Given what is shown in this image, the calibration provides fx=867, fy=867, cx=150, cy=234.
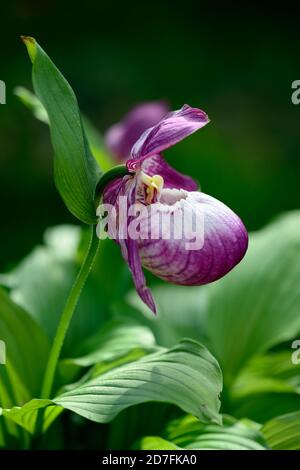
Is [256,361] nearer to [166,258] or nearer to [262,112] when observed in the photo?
[166,258]

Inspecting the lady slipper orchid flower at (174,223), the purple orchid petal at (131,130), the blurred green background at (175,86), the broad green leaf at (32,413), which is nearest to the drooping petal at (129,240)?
the lady slipper orchid flower at (174,223)

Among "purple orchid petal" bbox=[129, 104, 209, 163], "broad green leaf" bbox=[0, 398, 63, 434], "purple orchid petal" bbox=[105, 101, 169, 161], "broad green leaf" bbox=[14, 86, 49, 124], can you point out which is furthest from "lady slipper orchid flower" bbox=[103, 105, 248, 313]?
"purple orchid petal" bbox=[105, 101, 169, 161]

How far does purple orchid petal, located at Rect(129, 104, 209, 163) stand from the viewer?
3.00 feet

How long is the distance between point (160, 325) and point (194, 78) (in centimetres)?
203

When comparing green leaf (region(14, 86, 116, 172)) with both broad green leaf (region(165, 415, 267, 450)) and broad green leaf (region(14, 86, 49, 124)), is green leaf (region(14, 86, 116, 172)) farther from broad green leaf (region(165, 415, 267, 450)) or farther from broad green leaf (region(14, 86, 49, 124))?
broad green leaf (region(165, 415, 267, 450))

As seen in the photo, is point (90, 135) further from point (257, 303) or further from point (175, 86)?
point (175, 86)

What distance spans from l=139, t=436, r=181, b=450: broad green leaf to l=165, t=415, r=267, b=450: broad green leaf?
0.03 m

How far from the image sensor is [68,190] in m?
0.95

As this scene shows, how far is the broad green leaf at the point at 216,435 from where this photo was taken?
102 centimetres

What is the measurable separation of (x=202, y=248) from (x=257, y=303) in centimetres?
51

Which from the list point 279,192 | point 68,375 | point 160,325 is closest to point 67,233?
point 160,325

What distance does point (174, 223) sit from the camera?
0.92 m

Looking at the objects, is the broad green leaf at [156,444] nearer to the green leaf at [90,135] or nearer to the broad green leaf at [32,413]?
the broad green leaf at [32,413]
